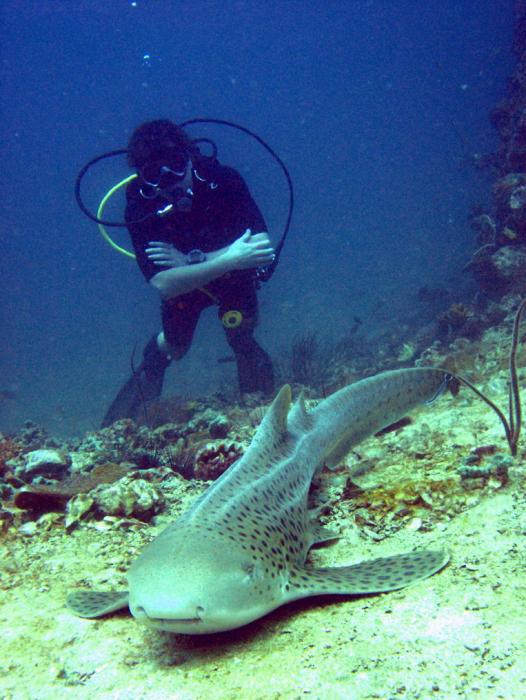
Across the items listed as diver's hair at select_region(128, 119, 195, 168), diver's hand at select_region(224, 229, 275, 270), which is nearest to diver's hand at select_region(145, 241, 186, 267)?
diver's hand at select_region(224, 229, 275, 270)

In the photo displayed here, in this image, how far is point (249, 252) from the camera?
7.14m

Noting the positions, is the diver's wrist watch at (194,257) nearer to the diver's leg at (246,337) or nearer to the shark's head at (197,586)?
the diver's leg at (246,337)

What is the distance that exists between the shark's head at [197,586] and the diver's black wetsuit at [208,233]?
6.06 meters

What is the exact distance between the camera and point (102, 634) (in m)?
2.10

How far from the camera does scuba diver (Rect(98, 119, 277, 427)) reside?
7.06 metres

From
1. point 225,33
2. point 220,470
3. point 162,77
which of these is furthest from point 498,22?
point 220,470

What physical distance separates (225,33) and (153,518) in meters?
154

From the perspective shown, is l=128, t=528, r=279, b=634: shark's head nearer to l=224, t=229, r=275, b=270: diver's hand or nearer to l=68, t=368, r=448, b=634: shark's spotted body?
l=68, t=368, r=448, b=634: shark's spotted body

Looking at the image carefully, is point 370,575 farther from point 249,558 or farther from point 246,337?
point 246,337

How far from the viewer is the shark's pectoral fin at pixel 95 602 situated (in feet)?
7.04

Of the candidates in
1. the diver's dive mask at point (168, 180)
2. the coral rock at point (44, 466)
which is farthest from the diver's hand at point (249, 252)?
the coral rock at point (44, 466)

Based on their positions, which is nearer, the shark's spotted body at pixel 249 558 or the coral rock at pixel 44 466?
the shark's spotted body at pixel 249 558

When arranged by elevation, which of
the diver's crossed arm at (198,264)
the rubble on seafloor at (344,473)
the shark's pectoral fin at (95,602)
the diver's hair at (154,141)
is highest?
the diver's hair at (154,141)

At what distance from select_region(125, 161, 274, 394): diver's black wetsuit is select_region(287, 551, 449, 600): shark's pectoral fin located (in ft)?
20.1
